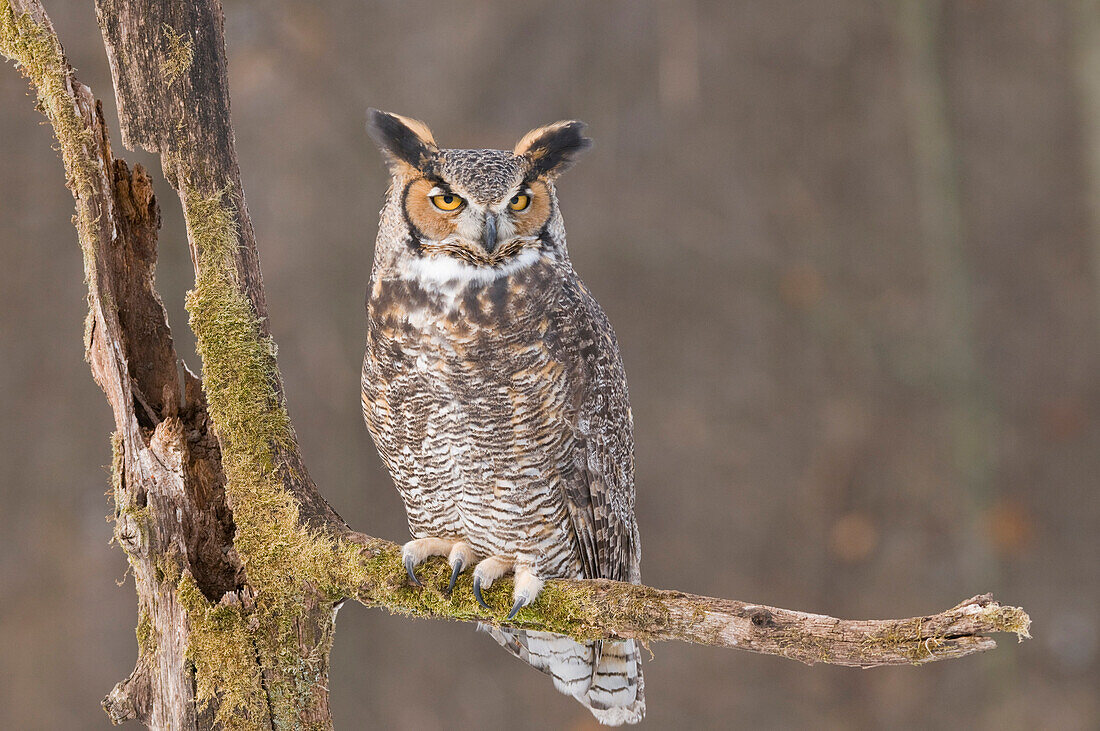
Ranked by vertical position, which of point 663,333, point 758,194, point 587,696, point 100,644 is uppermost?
point 758,194

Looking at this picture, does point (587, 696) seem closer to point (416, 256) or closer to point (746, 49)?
point (416, 256)

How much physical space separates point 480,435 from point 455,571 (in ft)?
0.88

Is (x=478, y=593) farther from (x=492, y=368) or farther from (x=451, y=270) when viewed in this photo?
(x=451, y=270)

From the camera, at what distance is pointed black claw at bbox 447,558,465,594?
184 centimetres

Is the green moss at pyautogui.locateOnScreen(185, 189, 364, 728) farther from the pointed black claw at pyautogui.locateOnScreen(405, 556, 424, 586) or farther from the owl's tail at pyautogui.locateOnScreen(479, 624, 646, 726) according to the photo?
the owl's tail at pyautogui.locateOnScreen(479, 624, 646, 726)

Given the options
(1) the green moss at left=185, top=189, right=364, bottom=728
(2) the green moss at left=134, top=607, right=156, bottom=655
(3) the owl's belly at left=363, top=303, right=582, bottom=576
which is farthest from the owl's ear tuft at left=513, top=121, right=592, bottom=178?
(2) the green moss at left=134, top=607, right=156, bottom=655

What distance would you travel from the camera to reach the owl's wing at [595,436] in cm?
184

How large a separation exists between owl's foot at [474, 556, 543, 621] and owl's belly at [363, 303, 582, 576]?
0.11 feet

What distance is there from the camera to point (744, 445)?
13.0 feet

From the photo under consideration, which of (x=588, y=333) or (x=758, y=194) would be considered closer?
(x=588, y=333)

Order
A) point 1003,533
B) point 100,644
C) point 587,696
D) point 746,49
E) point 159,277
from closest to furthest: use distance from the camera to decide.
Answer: point 587,696
point 159,277
point 100,644
point 746,49
point 1003,533

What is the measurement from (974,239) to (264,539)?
3.30 metres

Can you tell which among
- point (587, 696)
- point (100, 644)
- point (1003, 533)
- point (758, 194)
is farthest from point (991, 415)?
point (100, 644)

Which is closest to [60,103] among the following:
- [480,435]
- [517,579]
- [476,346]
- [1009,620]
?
[476,346]
